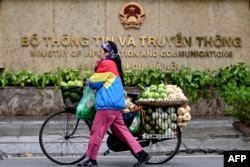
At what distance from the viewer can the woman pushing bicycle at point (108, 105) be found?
8398mm

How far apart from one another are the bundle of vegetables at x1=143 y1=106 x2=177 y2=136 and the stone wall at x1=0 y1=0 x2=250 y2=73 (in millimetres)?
7203

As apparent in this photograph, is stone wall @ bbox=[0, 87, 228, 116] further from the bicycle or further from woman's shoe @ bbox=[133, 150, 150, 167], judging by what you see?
woman's shoe @ bbox=[133, 150, 150, 167]

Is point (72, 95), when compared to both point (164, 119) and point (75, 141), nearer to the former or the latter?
point (75, 141)

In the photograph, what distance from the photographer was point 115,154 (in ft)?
32.8

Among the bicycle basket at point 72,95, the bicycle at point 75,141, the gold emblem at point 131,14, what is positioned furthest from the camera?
the gold emblem at point 131,14

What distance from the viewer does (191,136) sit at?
11.8 meters

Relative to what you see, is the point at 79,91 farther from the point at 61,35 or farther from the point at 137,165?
the point at 61,35

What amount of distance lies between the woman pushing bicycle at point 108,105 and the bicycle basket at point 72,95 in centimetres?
31

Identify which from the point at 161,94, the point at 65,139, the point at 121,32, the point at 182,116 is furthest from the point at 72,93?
the point at 121,32

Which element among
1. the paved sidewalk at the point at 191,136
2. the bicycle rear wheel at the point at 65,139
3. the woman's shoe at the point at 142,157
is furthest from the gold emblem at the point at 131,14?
the woman's shoe at the point at 142,157

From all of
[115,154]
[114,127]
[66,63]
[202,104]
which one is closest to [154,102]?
[114,127]

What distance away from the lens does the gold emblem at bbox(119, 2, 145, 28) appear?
52.5ft

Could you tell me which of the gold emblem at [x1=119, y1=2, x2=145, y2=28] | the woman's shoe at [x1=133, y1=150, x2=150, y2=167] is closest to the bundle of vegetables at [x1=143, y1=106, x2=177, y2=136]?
the woman's shoe at [x1=133, y1=150, x2=150, y2=167]

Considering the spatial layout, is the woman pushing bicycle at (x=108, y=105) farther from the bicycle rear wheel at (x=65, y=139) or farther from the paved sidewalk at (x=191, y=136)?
the paved sidewalk at (x=191, y=136)
